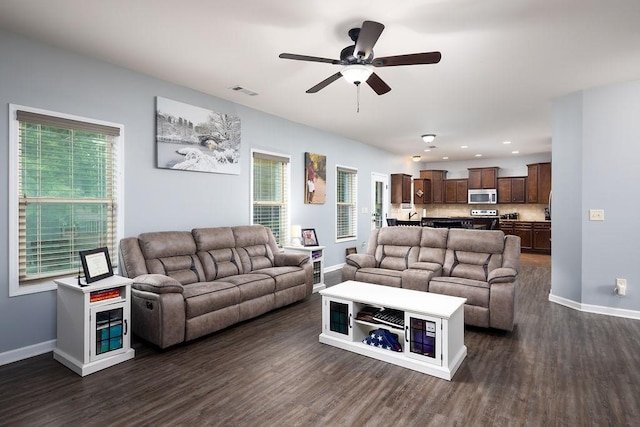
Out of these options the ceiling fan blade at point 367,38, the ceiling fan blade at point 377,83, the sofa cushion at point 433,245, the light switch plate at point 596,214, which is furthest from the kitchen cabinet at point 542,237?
the ceiling fan blade at point 367,38

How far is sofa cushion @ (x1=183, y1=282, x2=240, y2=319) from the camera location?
3.22 meters

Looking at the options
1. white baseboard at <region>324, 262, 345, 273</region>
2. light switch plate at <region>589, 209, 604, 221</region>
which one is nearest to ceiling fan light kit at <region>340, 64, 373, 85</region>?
light switch plate at <region>589, 209, 604, 221</region>

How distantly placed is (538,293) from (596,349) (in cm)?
214

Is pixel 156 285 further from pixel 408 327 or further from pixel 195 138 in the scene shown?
pixel 408 327

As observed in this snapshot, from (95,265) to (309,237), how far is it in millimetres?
3372

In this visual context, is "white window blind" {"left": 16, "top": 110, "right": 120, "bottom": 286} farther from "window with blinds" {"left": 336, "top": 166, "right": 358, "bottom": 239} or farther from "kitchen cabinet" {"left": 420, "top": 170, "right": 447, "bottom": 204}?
"kitchen cabinet" {"left": 420, "top": 170, "right": 447, "bottom": 204}

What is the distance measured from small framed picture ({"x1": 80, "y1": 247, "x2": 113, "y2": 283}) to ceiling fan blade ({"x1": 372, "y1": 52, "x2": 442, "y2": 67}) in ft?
9.14

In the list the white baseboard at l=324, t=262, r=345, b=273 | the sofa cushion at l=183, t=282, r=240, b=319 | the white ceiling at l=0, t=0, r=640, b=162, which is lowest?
the white baseboard at l=324, t=262, r=345, b=273

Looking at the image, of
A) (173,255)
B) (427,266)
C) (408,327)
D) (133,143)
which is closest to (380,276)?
(427,266)

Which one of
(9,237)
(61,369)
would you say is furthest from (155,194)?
(61,369)

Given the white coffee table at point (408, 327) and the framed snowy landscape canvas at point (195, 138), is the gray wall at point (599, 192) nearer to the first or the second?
the white coffee table at point (408, 327)

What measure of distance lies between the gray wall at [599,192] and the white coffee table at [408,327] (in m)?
2.45

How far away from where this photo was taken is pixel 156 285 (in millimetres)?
3053

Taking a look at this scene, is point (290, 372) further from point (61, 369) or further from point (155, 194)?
point (155, 194)
